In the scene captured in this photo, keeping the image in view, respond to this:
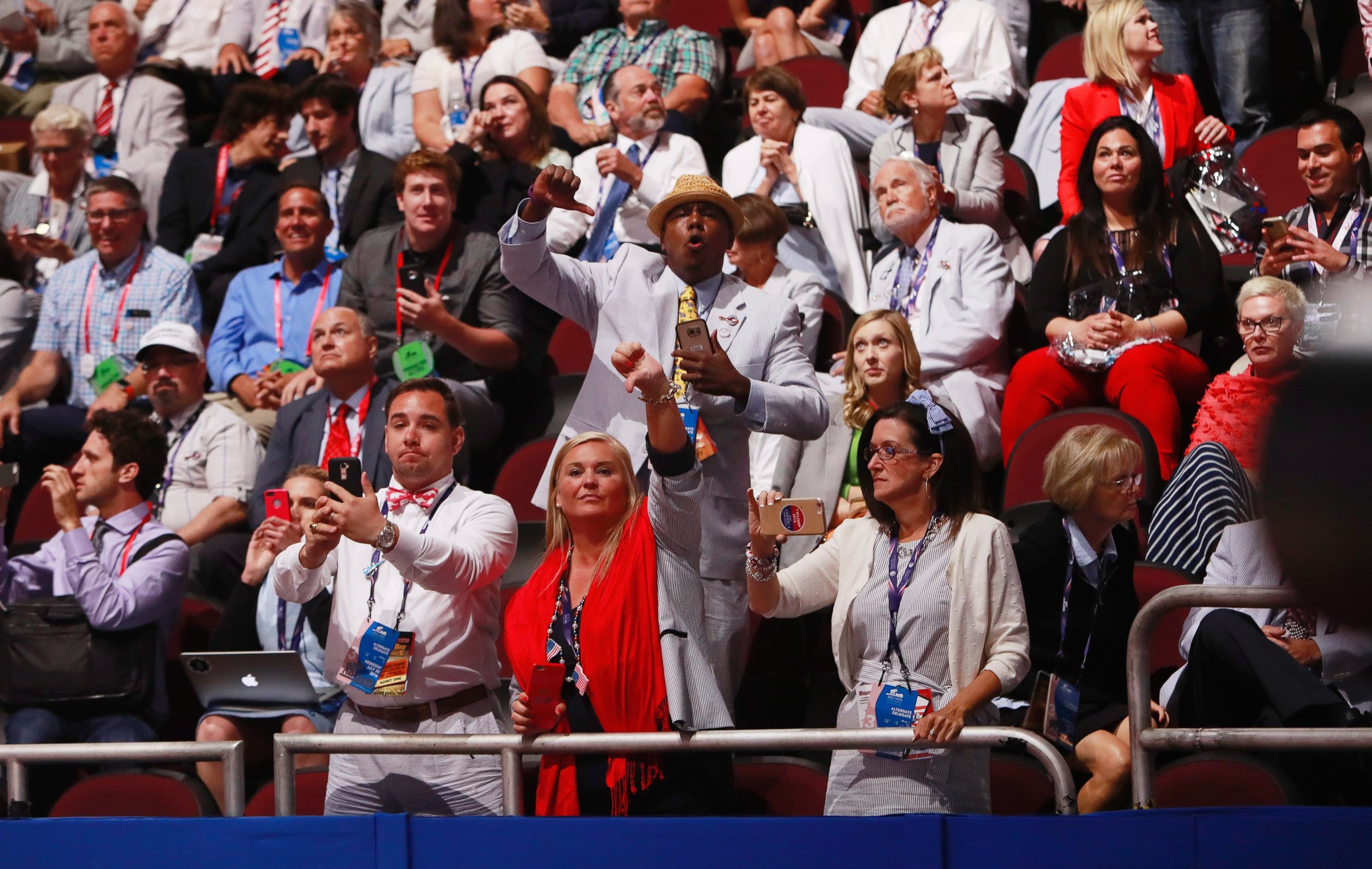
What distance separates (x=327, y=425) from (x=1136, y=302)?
262cm

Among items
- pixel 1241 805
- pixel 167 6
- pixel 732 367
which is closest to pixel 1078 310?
pixel 732 367

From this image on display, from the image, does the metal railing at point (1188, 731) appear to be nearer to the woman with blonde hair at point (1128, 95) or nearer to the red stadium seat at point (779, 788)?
the red stadium seat at point (779, 788)

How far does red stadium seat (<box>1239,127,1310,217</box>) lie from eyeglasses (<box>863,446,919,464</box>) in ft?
9.64

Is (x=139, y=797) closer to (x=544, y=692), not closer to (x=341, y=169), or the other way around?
(x=544, y=692)

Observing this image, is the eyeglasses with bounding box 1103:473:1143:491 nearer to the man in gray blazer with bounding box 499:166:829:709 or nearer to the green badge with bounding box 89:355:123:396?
the man in gray blazer with bounding box 499:166:829:709

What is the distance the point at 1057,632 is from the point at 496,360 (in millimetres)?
2426

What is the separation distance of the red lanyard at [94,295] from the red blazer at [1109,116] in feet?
12.4

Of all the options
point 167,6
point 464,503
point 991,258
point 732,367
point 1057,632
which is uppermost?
point 167,6

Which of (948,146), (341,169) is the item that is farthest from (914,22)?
(341,169)

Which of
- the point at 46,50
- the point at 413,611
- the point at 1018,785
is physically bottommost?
the point at 1018,785

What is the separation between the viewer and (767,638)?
4.23 metres

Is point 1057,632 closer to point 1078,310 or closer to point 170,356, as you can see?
point 1078,310

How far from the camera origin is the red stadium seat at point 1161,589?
3861 mm

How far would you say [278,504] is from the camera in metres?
4.26
